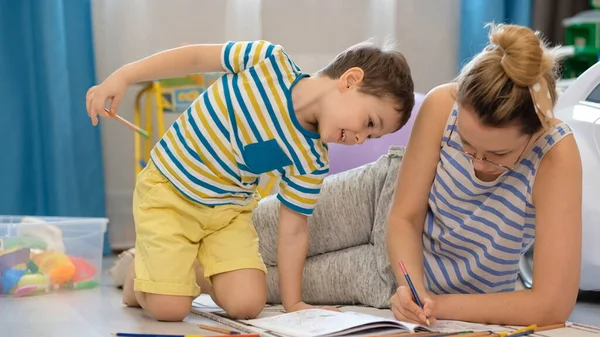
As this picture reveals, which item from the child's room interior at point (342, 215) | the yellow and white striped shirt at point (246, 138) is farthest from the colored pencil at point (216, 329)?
the yellow and white striped shirt at point (246, 138)

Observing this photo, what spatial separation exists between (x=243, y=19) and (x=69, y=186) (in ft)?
2.62

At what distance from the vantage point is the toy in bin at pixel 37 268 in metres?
1.84

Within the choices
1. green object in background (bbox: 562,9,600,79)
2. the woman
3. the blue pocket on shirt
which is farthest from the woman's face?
green object in background (bbox: 562,9,600,79)

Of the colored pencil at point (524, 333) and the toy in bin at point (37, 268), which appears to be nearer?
the colored pencil at point (524, 333)

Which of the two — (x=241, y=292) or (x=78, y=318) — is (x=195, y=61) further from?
(x=78, y=318)

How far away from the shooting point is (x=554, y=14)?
10.1 ft

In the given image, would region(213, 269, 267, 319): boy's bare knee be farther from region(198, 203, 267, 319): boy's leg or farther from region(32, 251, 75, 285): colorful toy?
region(32, 251, 75, 285): colorful toy

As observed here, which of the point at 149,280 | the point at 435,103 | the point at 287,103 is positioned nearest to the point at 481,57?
the point at 435,103

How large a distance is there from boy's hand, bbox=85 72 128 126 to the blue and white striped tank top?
0.56m

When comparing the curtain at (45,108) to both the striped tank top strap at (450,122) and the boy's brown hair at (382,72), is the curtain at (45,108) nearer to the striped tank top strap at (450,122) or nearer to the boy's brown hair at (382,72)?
the boy's brown hair at (382,72)

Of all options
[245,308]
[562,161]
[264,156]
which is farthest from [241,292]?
[562,161]

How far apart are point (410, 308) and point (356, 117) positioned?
A: 0.32m

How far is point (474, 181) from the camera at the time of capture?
1.28m

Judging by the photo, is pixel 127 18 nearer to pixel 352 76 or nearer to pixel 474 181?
pixel 352 76
